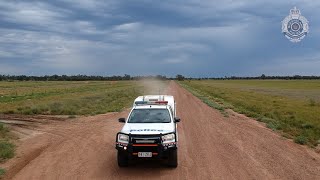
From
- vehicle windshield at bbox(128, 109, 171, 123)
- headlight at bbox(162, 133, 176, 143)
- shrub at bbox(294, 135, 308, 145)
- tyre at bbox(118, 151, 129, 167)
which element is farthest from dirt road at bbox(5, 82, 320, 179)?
vehicle windshield at bbox(128, 109, 171, 123)

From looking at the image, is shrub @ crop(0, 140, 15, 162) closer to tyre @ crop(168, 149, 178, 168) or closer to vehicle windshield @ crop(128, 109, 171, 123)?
vehicle windshield @ crop(128, 109, 171, 123)

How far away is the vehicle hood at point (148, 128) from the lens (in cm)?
1066

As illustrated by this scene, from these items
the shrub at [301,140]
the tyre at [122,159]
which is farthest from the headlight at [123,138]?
the shrub at [301,140]

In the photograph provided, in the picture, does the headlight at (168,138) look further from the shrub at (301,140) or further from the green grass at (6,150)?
the shrub at (301,140)

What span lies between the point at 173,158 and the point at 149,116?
2.01 meters

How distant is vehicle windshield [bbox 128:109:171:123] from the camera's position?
1215 cm

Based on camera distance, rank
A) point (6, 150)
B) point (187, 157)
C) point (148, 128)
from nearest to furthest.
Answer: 1. point (148, 128)
2. point (187, 157)
3. point (6, 150)

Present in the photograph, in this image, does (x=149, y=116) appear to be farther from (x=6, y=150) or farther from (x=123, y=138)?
(x=6, y=150)

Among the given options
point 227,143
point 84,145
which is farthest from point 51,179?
point 227,143

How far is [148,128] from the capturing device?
1105cm

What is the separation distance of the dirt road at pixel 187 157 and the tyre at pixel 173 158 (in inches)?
7.7

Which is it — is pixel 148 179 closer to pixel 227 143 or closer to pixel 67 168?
pixel 67 168

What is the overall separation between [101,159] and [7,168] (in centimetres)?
266

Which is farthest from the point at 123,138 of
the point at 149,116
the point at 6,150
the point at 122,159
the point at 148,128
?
the point at 6,150
